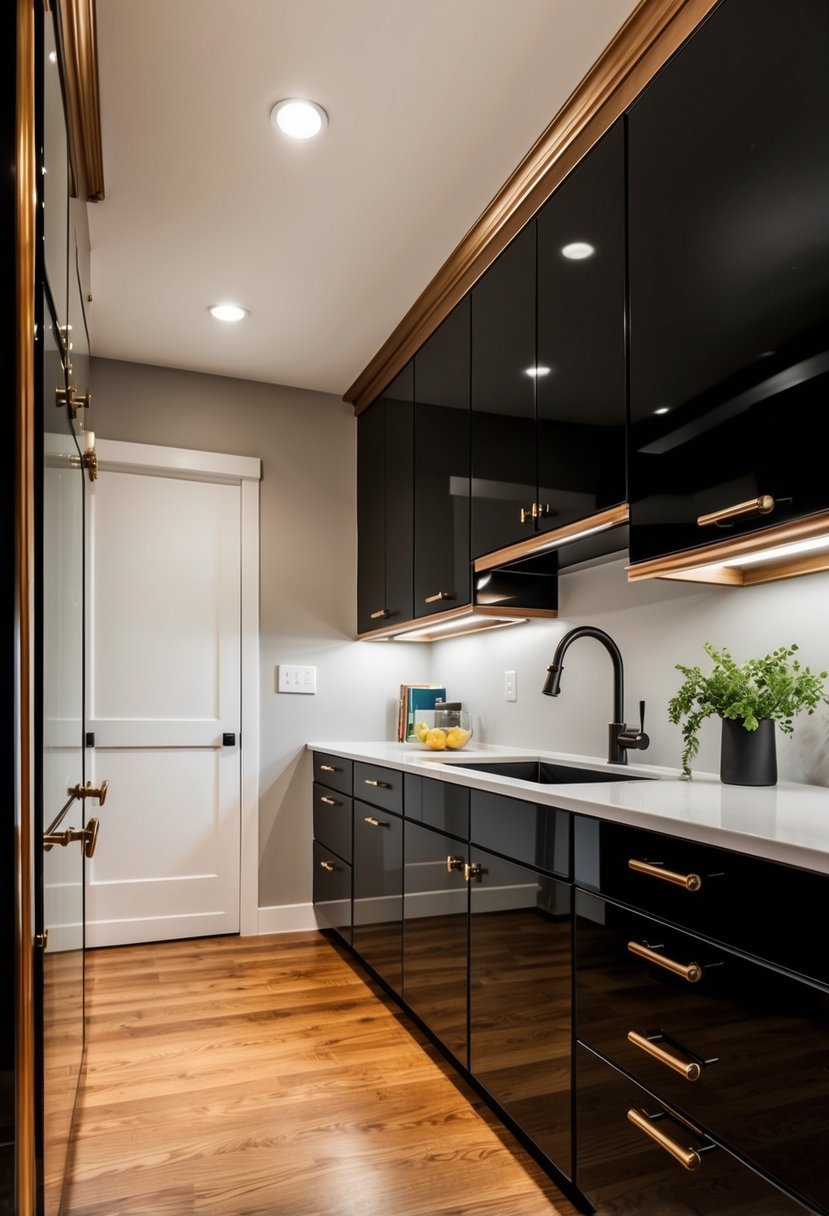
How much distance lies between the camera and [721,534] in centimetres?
159

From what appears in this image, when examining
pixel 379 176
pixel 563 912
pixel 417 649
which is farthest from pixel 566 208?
pixel 417 649

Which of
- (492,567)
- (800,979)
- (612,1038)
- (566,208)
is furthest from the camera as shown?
(492,567)

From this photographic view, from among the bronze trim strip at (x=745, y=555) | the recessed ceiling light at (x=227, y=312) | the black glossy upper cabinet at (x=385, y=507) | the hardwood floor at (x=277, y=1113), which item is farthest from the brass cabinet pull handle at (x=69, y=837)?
the recessed ceiling light at (x=227, y=312)

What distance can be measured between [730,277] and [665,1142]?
1.50 metres

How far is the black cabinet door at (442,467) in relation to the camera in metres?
2.83

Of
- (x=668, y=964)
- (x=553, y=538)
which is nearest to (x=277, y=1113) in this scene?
(x=668, y=964)

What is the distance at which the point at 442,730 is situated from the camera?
10.5ft

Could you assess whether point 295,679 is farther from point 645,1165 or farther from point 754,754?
point 645,1165

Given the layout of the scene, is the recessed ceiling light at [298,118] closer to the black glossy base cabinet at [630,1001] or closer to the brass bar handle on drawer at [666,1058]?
the black glossy base cabinet at [630,1001]

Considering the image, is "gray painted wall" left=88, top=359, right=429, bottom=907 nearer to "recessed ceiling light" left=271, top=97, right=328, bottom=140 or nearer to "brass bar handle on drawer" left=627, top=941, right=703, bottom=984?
"recessed ceiling light" left=271, top=97, right=328, bottom=140

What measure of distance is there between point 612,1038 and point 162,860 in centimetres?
256

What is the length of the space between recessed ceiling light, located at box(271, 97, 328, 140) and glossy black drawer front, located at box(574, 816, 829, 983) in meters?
1.85

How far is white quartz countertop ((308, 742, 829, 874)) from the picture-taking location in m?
1.14
